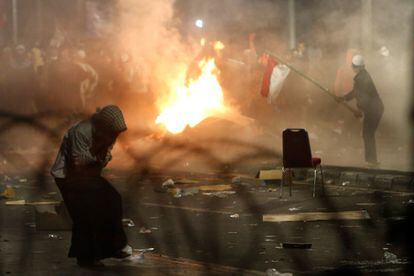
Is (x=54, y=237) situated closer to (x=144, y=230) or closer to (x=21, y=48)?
(x=144, y=230)

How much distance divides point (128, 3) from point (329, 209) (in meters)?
13.6

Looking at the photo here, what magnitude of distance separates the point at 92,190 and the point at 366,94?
994 centimetres

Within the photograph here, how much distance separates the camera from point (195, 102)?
875 inches

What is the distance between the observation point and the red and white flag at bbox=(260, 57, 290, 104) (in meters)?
21.8

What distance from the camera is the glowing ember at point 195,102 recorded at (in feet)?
72.1

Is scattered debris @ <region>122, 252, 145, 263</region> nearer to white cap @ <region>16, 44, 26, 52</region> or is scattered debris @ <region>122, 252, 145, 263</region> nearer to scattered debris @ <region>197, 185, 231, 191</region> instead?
scattered debris @ <region>197, 185, 231, 191</region>

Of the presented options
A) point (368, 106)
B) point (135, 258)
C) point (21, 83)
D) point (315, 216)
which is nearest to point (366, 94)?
point (368, 106)

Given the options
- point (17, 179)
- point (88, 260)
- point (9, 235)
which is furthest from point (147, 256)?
point (17, 179)

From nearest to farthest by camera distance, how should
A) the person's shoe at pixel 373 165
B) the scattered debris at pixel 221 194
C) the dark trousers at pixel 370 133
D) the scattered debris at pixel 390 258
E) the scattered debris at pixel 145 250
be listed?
the scattered debris at pixel 390 258
the scattered debris at pixel 145 250
the scattered debris at pixel 221 194
the person's shoe at pixel 373 165
the dark trousers at pixel 370 133

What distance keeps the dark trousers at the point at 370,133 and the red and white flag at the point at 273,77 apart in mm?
4060

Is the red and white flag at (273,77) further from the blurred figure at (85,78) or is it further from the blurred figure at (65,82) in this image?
the blurred figure at (65,82)

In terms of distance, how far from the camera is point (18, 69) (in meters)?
25.6

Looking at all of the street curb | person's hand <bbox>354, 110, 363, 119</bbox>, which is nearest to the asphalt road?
the street curb

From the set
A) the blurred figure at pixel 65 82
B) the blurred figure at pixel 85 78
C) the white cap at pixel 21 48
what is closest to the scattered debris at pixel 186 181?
the blurred figure at pixel 65 82
